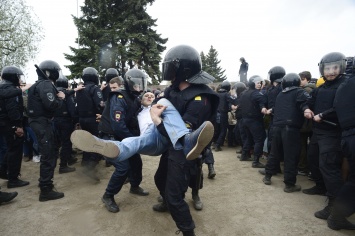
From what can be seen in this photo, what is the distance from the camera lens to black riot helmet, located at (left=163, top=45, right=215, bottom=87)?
8.58ft

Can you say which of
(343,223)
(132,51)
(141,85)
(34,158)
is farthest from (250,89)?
(132,51)

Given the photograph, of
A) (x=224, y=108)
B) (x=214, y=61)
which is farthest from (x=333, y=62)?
(x=214, y=61)

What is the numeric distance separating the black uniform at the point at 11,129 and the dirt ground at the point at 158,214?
501 mm

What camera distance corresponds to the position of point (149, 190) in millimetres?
4430

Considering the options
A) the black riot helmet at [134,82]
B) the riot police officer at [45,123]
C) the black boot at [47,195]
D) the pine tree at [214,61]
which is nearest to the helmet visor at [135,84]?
the black riot helmet at [134,82]

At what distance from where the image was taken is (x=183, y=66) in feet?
8.58

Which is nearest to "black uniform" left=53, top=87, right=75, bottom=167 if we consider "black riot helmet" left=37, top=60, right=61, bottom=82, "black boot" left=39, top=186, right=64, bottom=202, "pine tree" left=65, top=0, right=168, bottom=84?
"black riot helmet" left=37, top=60, right=61, bottom=82

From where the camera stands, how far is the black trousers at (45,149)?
3891 millimetres

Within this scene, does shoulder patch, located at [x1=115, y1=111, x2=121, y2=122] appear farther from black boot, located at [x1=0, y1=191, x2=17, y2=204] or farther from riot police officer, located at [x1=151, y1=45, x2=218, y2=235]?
black boot, located at [x1=0, y1=191, x2=17, y2=204]

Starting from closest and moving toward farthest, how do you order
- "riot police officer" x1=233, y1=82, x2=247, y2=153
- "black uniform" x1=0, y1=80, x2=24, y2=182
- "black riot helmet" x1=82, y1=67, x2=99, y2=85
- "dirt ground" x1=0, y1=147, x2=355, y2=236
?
"dirt ground" x1=0, y1=147, x2=355, y2=236, "black uniform" x1=0, y1=80, x2=24, y2=182, "black riot helmet" x1=82, y1=67, x2=99, y2=85, "riot police officer" x1=233, y1=82, x2=247, y2=153

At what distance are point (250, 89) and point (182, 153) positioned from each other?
4.48m

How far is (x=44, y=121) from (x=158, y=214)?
102 inches

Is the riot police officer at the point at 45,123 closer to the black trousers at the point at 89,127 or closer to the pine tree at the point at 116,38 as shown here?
the black trousers at the point at 89,127

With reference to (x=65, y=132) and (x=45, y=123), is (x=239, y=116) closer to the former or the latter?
(x=65, y=132)
